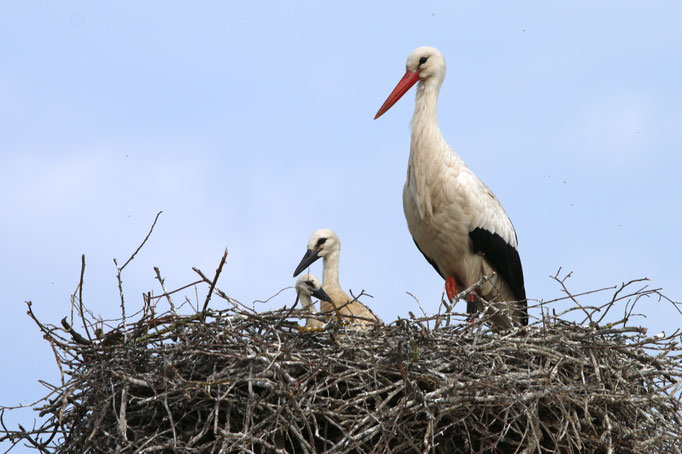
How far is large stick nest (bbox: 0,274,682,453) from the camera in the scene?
3.83 metres

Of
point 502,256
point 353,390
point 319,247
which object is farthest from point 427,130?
point 353,390

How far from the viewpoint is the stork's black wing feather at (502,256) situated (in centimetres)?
562

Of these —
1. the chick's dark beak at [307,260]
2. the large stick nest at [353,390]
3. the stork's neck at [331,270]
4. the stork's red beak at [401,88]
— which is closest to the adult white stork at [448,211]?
the stork's red beak at [401,88]

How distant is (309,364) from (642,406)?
1427 millimetres

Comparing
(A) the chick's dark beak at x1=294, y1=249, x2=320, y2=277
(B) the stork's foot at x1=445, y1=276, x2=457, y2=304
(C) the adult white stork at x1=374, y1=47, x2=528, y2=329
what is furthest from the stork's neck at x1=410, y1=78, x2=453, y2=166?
(A) the chick's dark beak at x1=294, y1=249, x2=320, y2=277

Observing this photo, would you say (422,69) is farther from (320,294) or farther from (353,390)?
(353,390)

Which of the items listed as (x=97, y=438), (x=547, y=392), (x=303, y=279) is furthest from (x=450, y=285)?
(x=97, y=438)

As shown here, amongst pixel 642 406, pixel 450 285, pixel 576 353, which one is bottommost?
pixel 642 406

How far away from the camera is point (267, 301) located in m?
4.34

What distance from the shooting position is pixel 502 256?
18.8 ft

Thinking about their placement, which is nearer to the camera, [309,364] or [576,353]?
[309,364]

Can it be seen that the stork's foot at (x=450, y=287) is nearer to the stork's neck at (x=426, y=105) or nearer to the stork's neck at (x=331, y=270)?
the stork's neck at (x=331, y=270)

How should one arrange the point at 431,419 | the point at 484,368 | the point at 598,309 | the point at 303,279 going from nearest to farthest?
the point at 431,419, the point at 484,368, the point at 598,309, the point at 303,279

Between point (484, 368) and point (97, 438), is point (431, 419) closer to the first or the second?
point (484, 368)
